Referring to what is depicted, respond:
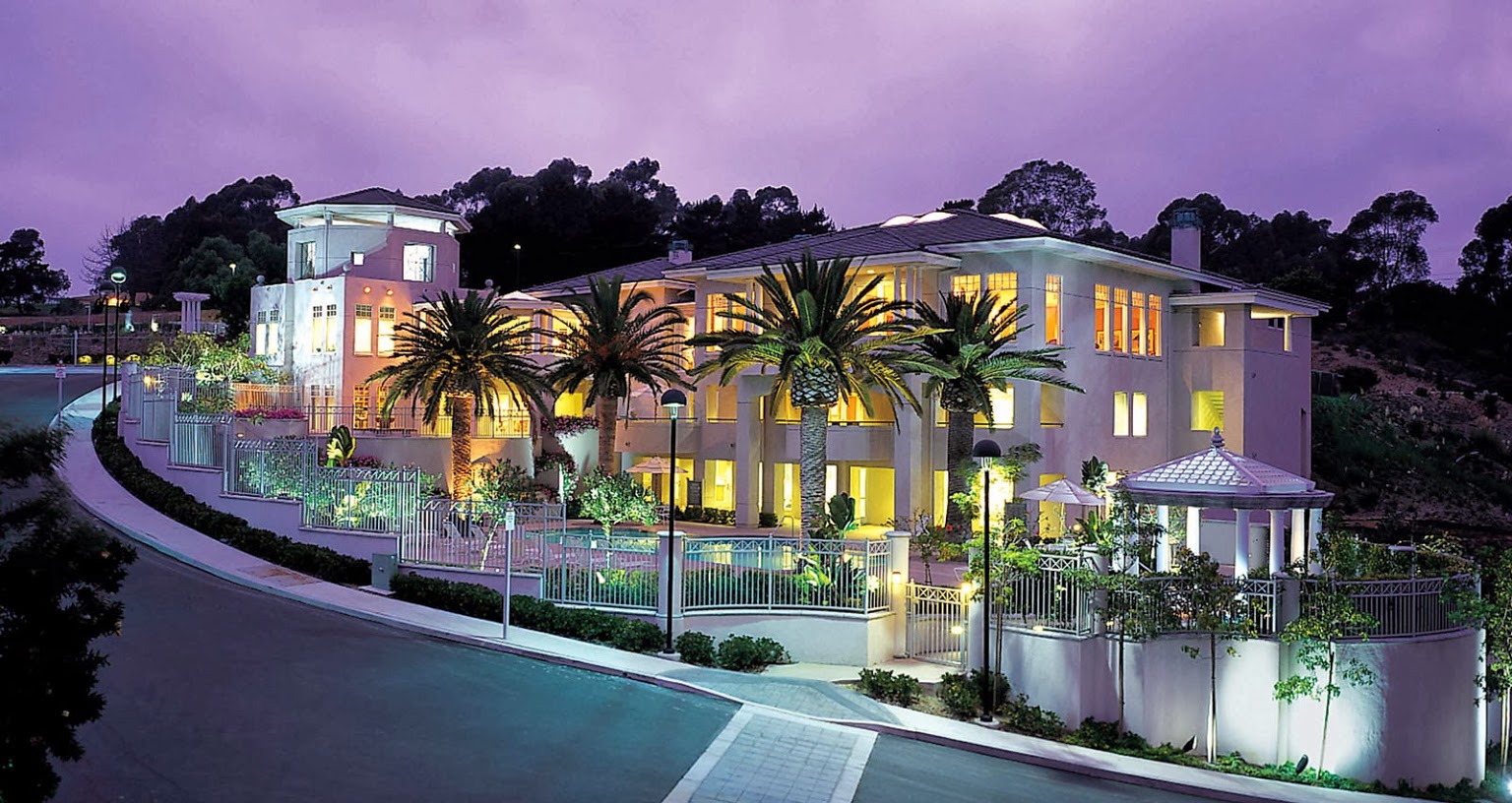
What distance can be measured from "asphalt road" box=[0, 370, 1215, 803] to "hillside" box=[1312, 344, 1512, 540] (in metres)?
45.9

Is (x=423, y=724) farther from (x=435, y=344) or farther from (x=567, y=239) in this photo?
(x=567, y=239)

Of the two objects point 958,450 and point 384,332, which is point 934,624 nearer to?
point 958,450

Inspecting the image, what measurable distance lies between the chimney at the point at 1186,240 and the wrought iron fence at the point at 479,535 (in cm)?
2725

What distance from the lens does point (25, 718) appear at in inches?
311

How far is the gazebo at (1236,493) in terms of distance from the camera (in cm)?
1928

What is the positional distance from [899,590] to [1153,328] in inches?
835

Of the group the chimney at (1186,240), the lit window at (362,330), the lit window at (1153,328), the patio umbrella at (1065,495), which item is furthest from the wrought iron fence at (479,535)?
the chimney at (1186,240)

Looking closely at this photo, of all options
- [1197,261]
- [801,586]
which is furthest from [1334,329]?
[801,586]

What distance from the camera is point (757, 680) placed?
709 inches

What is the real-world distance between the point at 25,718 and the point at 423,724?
7.06 meters

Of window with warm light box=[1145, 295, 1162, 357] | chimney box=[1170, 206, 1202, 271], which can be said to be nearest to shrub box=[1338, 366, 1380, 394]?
chimney box=[1170, 206, 1202, 271]

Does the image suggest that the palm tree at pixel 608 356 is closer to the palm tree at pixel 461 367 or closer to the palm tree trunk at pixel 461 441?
the palm tree at pixel 461 367

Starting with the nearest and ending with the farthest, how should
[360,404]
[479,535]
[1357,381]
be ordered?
1. [479,535]
2. [360,404]
3. [1357,381]

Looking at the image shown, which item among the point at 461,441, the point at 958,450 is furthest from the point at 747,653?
the point at 461,441
